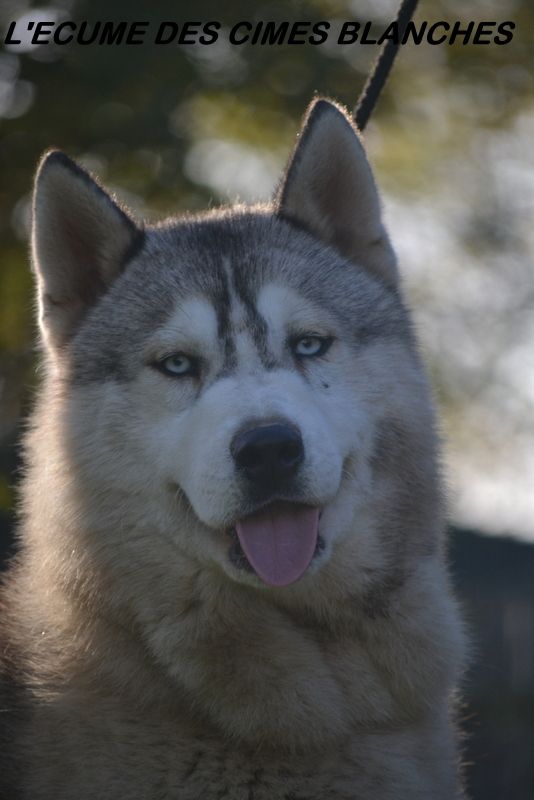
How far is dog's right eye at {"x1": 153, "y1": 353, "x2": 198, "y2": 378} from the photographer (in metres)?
4.60

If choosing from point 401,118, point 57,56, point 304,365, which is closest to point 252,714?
point 304,365

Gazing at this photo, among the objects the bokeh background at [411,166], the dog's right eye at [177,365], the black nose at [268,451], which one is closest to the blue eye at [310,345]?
the dog's right eye at [177,365]

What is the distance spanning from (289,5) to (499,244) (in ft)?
16.4

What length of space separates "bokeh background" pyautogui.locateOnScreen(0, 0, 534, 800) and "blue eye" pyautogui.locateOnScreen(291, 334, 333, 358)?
5.72m

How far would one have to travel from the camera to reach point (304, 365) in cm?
461

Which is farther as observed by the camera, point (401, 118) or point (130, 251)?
point (401, 118)

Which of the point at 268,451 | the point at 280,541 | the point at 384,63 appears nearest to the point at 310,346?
the point at 268,451

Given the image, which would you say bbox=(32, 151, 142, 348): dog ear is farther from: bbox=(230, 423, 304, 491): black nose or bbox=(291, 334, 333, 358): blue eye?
bbox=(230, 423, 304, 491): black nose

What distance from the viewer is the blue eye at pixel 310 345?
4.66 meters

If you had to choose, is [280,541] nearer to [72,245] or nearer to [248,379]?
[248,379]

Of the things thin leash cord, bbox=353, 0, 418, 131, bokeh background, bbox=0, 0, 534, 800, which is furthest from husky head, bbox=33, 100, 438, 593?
bokeh background, bbox=0, 0, 534, 800

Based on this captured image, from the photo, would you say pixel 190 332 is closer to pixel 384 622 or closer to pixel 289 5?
pixel 384 622

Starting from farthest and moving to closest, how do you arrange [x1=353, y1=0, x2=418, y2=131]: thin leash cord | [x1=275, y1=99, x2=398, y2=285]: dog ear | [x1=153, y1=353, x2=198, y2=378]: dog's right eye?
[x1=353, y1=0, x2=418, y2=131]: thin leash cord < [x1=275, y1=99, x2=398, y2=285]: dog ear < [x1=153, y1=353, x2=198, y2=378]: dog's right eye

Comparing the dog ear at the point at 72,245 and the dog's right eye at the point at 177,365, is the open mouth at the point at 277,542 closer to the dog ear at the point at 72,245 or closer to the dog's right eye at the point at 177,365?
the dog's right eye at the point at 177,365
